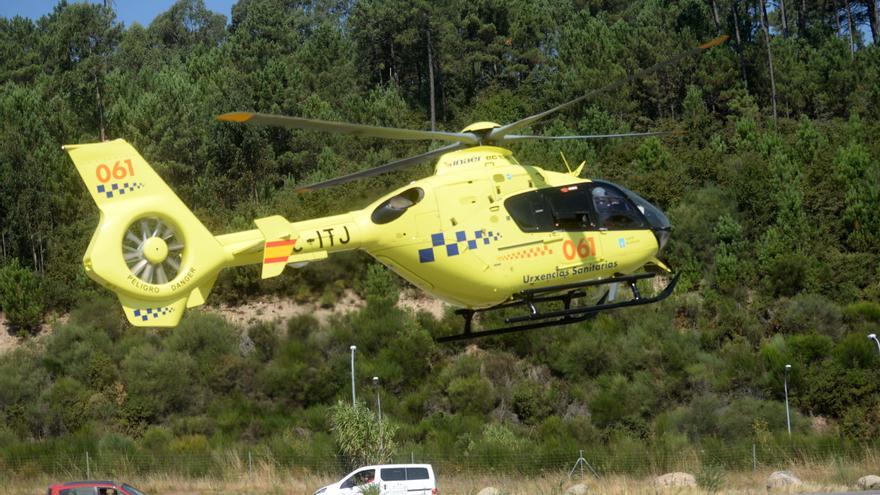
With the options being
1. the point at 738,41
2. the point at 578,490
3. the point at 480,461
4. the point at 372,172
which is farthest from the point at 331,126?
the point at 738,41

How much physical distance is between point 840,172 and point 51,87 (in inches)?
1636

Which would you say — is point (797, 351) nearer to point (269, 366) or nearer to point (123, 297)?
point (269, 366)

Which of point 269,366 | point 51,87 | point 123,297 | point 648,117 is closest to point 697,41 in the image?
point 648,117

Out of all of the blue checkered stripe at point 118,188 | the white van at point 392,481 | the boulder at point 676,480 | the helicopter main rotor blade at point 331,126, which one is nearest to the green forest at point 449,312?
the boulder at point 676,480

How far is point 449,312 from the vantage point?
48.2m

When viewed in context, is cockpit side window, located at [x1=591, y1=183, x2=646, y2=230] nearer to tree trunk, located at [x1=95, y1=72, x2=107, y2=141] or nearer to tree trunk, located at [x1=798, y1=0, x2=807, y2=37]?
tree trunk, located at [x1=95, y1=72, x2=107, y2=141]

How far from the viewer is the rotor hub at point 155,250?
18.6 meters

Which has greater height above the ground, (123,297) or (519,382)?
(123,297)

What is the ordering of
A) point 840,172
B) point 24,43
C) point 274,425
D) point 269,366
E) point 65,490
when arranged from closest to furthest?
point 65,490 < point 274,425 < point 269,366 < point 840,172 < point 24,43

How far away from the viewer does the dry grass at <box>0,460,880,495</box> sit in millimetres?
28469

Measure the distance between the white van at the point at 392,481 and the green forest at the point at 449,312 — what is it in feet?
19.4

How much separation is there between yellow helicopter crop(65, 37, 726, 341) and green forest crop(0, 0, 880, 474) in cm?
1451

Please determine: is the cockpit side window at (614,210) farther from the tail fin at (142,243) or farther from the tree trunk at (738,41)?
the tree trunk at (738,41)

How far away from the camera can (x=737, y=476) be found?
103ft
